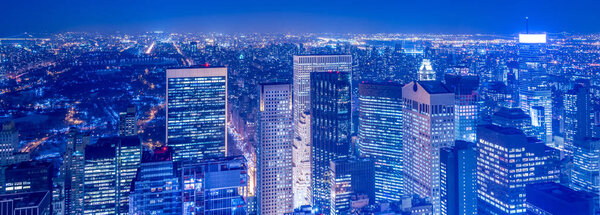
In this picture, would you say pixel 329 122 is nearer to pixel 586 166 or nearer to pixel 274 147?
pixel 274 147

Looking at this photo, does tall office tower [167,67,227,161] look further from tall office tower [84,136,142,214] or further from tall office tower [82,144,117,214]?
tall office tower [82,144,117,214]

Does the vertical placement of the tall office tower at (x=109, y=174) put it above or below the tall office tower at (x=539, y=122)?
below

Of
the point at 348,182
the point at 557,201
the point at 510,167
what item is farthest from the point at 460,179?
the point at 557,201

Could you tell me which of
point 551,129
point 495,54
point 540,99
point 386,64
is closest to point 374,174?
point 386,64

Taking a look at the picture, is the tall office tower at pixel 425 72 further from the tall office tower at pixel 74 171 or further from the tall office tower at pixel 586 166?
the tall office tower at pixel 74 171

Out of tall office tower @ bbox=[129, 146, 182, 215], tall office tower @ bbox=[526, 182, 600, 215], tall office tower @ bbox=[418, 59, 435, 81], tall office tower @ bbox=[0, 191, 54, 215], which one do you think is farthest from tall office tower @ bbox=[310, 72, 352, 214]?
tall office tower @ bbox=[0, 191, 54, 215]

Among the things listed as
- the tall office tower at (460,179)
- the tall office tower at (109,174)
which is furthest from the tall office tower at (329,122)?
the tall office tower at (109,174)
